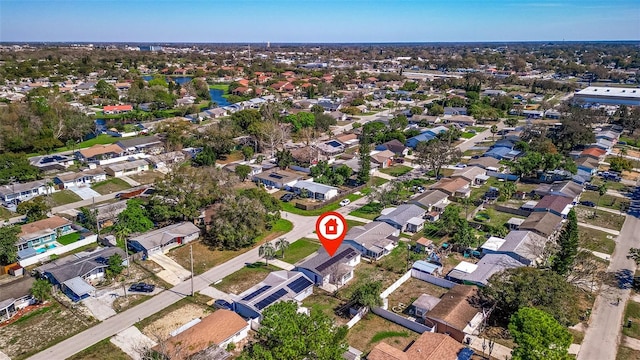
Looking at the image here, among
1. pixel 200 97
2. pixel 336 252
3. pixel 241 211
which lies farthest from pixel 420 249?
pixel 200 97

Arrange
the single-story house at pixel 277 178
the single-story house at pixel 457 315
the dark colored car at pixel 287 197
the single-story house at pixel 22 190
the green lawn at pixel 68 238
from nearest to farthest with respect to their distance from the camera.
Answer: the single-story house at pixel 457 315 → the green lawn at pixel 68 238 → the single-story house at pixel 22 190 → the dark colored car at pixel 287 197 → the single-story house at pixel 277 178

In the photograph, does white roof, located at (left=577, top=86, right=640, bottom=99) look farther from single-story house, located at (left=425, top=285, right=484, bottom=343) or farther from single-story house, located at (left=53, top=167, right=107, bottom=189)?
single-story house, located at (left=53, top=167, right=107, bottom=189)

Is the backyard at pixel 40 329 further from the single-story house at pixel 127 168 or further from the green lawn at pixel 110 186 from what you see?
the single-story house at pixel 127 168

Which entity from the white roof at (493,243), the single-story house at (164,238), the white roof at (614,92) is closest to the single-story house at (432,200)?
the white roof at (493,243)

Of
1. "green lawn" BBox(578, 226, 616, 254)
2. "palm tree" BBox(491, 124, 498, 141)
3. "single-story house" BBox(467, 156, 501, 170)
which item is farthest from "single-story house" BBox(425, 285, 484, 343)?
"palm tree" BBox(491, 124, 498, 141)

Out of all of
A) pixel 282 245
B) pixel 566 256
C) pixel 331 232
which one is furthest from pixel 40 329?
pixel 566 256

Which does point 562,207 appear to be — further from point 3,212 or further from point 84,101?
point 84,101

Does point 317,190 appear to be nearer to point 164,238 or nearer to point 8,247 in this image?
point 164,238

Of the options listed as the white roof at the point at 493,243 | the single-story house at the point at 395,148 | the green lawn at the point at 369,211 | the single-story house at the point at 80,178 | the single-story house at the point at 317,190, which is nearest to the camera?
the white roof at the point at 493,243
